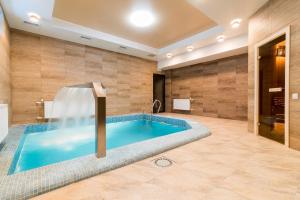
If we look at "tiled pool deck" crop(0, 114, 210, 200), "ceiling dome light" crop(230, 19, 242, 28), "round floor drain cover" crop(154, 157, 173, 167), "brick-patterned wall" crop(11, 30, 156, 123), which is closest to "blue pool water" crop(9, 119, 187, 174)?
"tiled pool deck" crop(0, 114, 210, 200)

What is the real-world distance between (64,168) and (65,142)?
215 cm

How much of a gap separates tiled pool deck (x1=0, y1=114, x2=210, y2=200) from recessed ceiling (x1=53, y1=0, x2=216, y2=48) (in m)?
2.75

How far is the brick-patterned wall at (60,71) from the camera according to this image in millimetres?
3947

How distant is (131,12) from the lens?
3.38m

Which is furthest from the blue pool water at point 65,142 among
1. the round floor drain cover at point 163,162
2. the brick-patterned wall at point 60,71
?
the round floor drain cover at point 163,162

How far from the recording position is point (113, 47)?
519 centimetres

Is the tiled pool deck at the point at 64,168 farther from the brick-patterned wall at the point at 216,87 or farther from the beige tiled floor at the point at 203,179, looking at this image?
the brick-patterned wall at the point at 216,87

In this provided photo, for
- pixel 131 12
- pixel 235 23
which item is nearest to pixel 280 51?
pixel 235 23

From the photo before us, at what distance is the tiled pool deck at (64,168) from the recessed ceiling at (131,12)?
2745 millimetres

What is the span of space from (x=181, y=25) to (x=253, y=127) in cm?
306

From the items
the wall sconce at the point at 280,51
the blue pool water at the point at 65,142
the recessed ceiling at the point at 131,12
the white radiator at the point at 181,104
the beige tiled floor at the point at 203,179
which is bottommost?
the blue pool water at the point at 65,142

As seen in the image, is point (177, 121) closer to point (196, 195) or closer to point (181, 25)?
point (181, 25)

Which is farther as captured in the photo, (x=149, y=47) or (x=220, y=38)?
(x=149, y=47)

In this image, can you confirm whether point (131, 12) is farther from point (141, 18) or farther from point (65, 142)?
point (65, 142)
